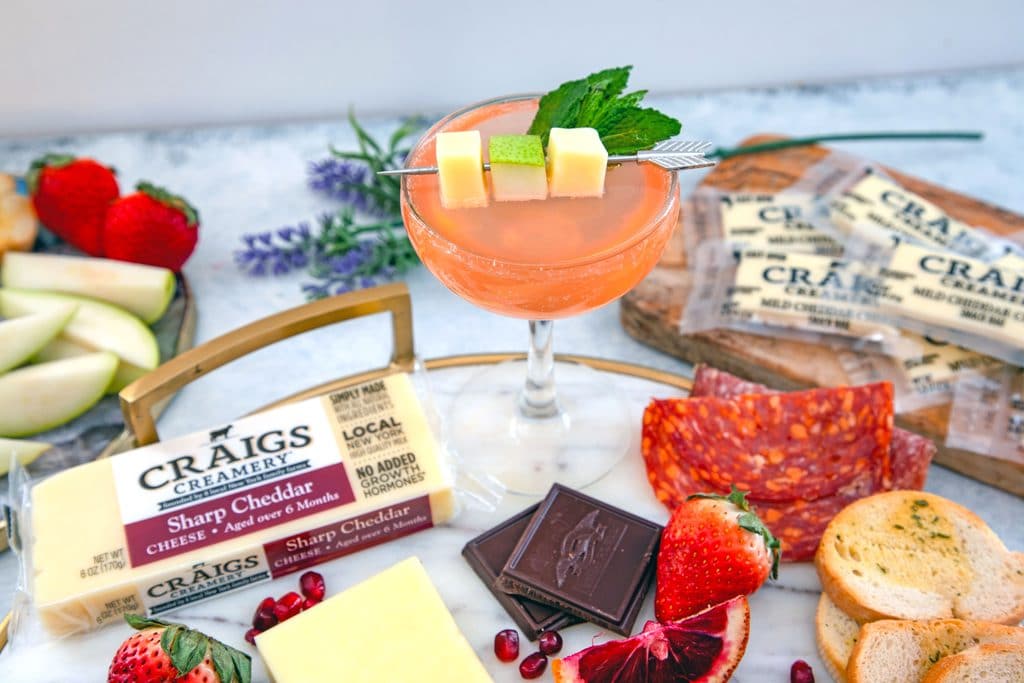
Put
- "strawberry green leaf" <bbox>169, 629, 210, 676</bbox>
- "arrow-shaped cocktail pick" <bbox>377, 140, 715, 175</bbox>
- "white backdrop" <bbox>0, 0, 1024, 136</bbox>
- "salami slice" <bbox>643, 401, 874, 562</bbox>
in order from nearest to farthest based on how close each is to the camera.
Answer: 1. "strawberry green leaf" <bbox>169, 629, 210, 676</bbox>
2. "arrow-shaped cocktail pick" <bbox>377, 140, 715, 175</bbox>
3. "salami slice" <bbox>643, 401, 874, 562</bbox>
4. "white backdrop" <bbox>0, 0, 1024, 136</bbox>

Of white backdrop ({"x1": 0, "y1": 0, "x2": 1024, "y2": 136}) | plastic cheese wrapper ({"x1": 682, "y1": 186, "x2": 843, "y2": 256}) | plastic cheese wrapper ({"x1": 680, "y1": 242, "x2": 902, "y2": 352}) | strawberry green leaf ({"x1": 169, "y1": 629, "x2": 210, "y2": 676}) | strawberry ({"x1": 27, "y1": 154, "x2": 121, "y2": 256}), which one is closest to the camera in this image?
strawberry green leaf ({"x1": 169, "y1": 629, "x2": 210, "y2": 676})

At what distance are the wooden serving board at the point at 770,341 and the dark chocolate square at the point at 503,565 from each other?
620 mm

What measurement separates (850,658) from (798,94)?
1.84m

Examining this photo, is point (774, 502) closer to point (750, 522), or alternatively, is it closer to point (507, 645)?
point (750, 522)

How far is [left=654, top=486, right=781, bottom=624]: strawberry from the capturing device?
1606 mm

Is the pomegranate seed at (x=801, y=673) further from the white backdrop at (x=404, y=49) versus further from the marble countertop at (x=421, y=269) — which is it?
the white backdrop at (x=404, y=49)

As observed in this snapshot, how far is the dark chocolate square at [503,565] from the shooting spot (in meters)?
1.68

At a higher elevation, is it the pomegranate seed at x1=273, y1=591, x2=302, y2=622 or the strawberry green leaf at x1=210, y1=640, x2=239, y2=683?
the strawberry green leaf at x1=210, y1=640, x2=239, y2=683

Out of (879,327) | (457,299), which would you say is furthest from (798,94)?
(457,299)

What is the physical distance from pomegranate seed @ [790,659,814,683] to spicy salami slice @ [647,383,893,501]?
1.03 feet

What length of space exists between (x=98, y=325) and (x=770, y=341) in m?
1.43

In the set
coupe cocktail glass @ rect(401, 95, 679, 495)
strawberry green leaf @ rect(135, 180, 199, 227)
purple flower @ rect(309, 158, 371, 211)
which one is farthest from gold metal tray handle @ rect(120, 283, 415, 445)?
purple flower @ rect(309, 158, 371, 211)

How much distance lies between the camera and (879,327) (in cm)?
214

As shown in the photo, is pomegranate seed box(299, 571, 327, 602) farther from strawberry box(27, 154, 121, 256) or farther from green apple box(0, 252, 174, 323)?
strawberry box(27, 154, 121, 256)
